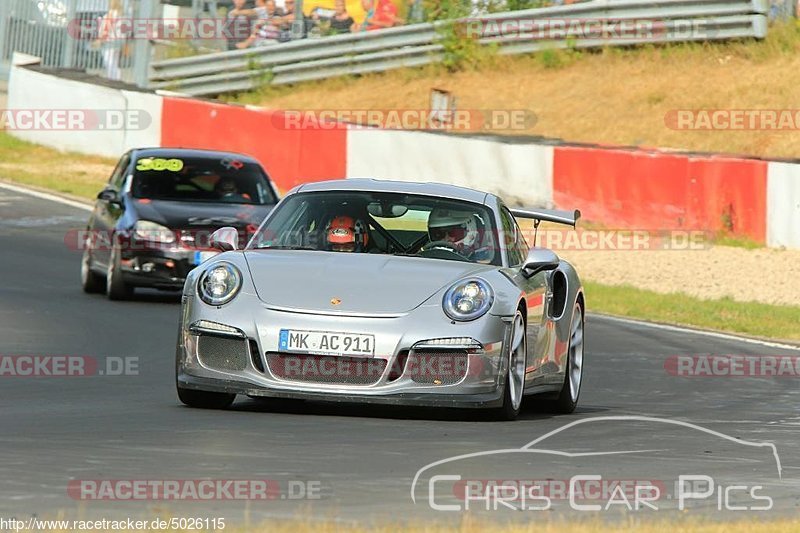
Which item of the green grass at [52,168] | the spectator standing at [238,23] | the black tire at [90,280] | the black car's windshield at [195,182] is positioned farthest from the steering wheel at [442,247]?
the spectator standing at [238,23]

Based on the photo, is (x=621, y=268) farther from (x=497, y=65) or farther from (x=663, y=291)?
(x=497, y=65)

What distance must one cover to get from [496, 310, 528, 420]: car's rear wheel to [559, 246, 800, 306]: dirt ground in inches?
414

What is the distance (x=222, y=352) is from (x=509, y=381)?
1.44 m

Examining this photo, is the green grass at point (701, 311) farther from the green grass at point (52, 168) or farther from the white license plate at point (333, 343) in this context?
the green grass at point (52, 168)

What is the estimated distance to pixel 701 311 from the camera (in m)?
18.5

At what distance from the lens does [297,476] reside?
270 inches

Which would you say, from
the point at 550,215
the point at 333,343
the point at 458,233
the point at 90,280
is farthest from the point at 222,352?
the point at 90,280

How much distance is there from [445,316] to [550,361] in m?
1.44

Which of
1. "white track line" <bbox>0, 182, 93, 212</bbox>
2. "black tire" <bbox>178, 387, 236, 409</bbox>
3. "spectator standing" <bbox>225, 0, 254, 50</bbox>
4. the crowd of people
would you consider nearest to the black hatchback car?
"black tire" <bbox>178, 387, 236, 409</bbox>

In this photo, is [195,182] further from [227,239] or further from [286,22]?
[286,22]

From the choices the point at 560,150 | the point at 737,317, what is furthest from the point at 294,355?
the point at 560,150

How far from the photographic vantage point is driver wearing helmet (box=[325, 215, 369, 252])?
9.83 metres

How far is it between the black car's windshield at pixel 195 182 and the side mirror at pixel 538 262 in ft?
26.0

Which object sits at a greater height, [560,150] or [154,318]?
[560,150]
